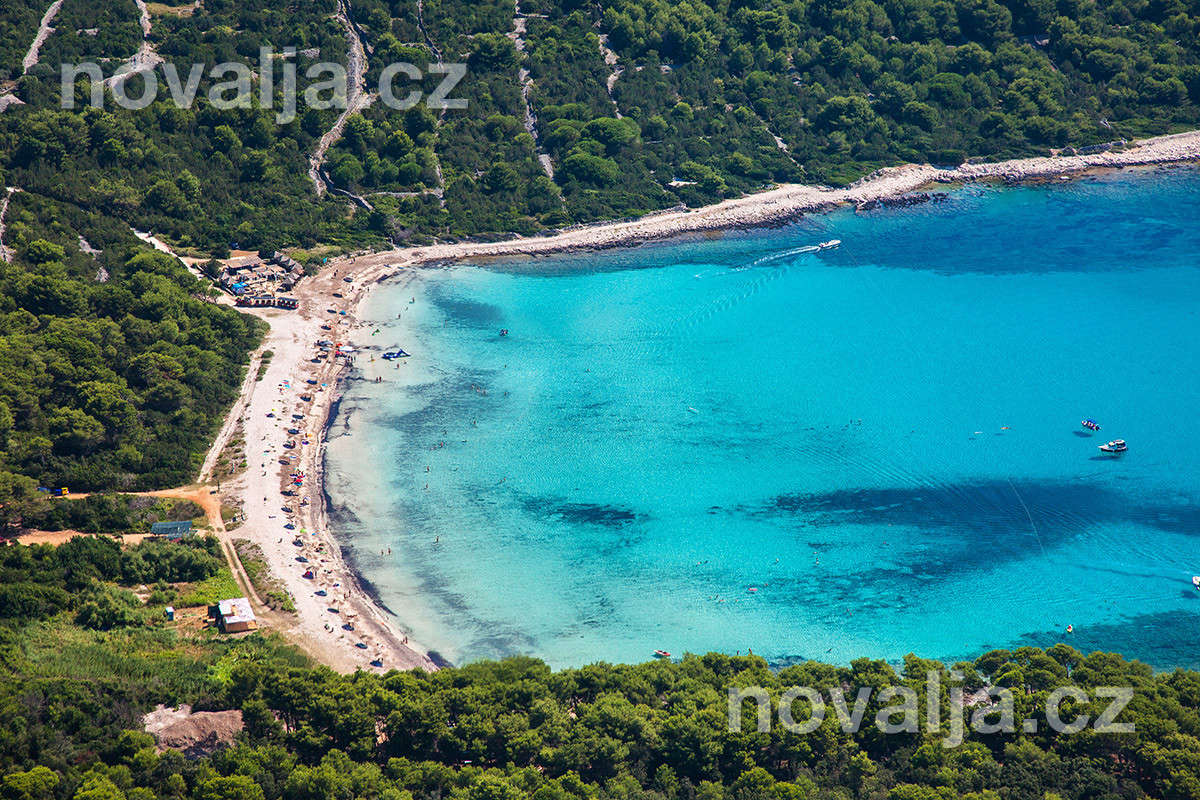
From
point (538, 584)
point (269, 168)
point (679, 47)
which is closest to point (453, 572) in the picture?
point (538, 584)

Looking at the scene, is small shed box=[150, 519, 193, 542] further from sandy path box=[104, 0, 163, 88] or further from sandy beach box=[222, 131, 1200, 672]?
sandy path box=[104, 0, 163, 88]

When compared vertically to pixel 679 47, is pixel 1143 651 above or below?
below

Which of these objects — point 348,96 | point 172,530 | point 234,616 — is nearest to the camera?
point 234,616

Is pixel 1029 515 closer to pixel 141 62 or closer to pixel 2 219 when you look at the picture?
pixel 2 219

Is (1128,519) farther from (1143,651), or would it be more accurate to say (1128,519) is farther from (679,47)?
(679,47)

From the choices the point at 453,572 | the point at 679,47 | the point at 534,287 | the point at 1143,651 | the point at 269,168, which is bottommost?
the point at 1143,651
